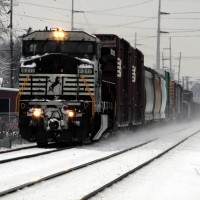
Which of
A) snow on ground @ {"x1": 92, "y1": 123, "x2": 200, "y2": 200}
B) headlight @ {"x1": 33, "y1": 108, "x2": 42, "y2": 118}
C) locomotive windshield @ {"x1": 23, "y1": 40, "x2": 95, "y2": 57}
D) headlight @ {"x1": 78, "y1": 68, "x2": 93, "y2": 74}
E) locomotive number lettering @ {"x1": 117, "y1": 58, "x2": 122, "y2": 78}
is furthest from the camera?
locomotive number lettering @ {"x1": 117, "y1": 58, "x2": 122, "y2": 78}

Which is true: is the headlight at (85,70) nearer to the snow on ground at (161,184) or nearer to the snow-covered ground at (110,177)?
the snow-covered ground at (110,177)

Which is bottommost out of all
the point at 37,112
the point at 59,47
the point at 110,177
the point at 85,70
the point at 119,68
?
the point at 110,177

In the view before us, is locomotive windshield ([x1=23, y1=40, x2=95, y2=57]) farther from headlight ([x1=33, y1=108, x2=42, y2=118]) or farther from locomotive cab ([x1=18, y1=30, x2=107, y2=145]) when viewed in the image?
headlight ([x1=33, y1=108, x2=42, y2=118])

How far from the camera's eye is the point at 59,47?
A: 17.7m

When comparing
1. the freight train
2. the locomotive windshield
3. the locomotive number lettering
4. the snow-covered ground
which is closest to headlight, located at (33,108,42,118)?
the freight train

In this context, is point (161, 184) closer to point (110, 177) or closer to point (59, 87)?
point (110, 177)

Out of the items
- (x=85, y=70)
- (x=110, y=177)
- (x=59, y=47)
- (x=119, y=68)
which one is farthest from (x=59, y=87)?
(x=110, y=177)

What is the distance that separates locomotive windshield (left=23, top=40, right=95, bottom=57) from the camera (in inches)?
695

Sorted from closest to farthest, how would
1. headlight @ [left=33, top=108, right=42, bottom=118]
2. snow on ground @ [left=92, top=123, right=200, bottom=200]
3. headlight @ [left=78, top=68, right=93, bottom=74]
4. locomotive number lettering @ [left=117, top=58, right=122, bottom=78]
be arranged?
snow on ground @ [left=92, top=123, right=200, bottom=200], headlight @ [left=33, top=108, right=42, bottom=118], headlight @ [left=78, top=68, right=93, bottom=74], locomotive number lettering @ [left=117, top=58, right=122, bottom=78]

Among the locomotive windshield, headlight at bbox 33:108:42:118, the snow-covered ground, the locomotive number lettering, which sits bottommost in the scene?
the snow-covered ground

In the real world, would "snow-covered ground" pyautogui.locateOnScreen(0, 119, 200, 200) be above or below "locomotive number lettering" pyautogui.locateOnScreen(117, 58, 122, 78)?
below

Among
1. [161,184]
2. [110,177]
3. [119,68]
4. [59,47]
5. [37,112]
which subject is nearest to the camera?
[161,184]

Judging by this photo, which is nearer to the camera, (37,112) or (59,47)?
(37,112)

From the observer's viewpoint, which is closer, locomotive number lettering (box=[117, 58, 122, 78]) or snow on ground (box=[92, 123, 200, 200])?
snow on ground (box=[92, 123, 200, 200])
